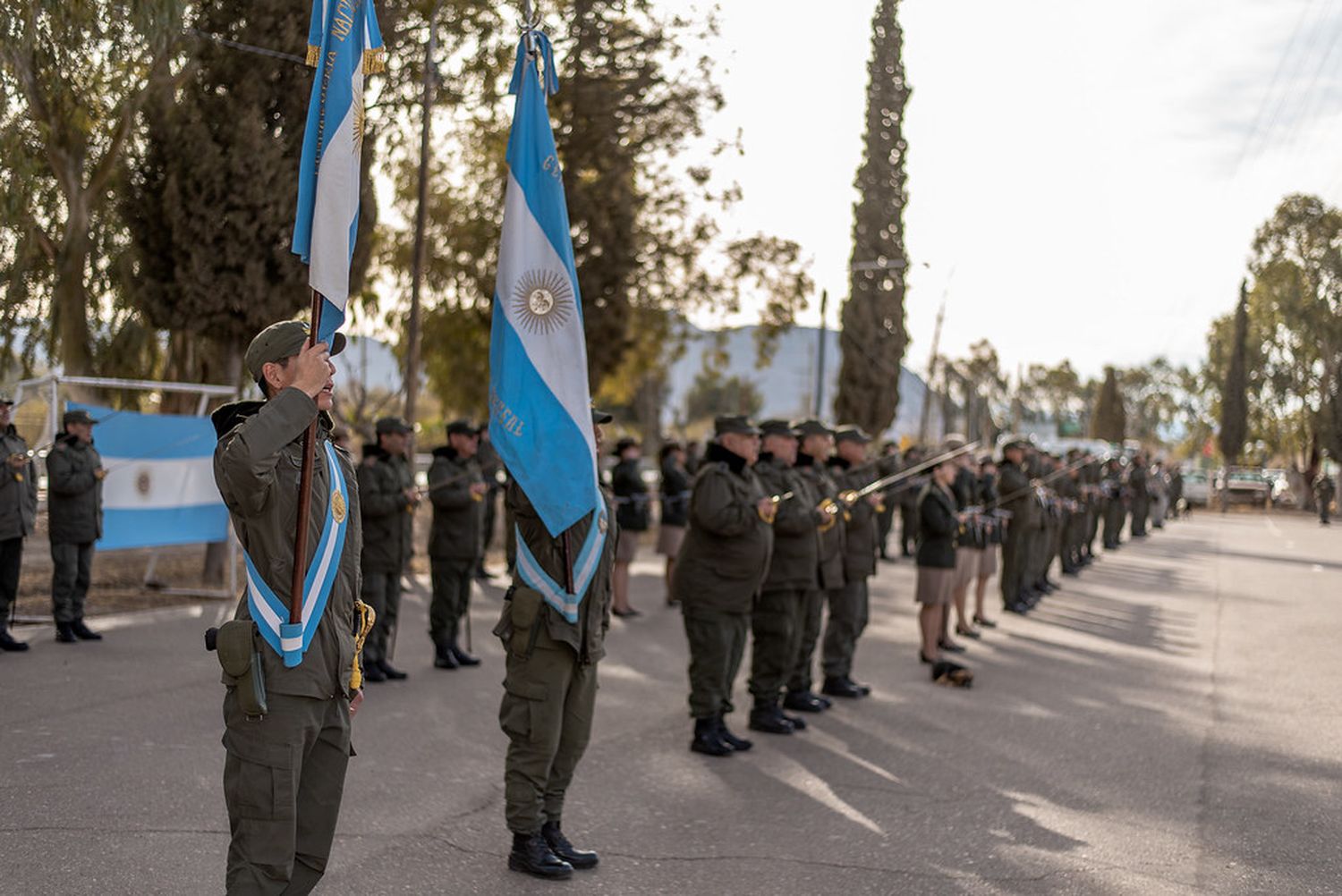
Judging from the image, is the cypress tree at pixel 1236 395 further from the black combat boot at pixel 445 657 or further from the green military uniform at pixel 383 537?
the green military uniform at pixel 383 537

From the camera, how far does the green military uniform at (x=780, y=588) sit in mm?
8609

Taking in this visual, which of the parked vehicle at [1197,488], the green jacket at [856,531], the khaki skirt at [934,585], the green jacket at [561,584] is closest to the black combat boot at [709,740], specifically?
the green jacket at [561,584]

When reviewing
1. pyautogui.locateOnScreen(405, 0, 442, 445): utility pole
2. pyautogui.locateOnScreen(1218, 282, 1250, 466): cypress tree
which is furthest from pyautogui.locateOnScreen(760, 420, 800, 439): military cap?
pyautogui.locateOnScreen(1218, 282, 1250, 466): cypress tree

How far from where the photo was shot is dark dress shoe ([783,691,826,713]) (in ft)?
30.7

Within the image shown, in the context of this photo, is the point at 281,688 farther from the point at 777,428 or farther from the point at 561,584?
the point at 777,428

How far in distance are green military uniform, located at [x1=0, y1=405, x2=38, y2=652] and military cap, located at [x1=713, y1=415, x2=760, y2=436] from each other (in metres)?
5.27

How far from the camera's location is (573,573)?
5656 mm

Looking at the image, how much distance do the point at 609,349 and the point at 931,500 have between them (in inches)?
432

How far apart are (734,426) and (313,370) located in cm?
458

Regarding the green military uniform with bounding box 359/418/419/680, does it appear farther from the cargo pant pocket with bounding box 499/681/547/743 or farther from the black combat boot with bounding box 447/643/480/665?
the cargo pant pocket with bounding box 499/681/547/743

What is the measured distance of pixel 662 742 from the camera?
26.5ft

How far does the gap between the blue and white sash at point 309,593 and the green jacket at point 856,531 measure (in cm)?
684

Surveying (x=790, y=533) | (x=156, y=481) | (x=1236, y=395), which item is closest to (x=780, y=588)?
(x=790, y=533)

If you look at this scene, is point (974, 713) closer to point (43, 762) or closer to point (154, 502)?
point (43, 762)
